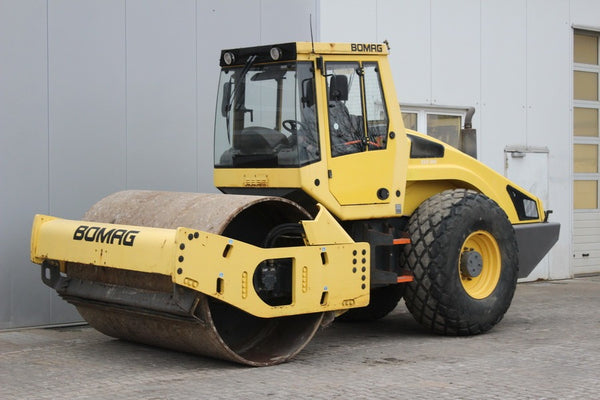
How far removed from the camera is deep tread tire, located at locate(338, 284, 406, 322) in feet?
34.4

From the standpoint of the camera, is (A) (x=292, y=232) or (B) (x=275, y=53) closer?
(A) (x=292, y=232)

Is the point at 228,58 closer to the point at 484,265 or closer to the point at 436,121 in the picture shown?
the point at 484,265

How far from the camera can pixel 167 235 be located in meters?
7.61

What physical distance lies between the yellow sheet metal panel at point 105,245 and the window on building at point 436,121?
19.6ft

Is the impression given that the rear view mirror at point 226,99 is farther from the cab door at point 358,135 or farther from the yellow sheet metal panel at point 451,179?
the yellow sheet metal panel at point 451,179

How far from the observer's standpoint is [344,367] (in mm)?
8078

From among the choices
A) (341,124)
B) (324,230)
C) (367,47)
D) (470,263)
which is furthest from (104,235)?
(470,263)

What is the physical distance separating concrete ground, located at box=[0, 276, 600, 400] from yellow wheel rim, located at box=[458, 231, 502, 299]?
0.45 metres

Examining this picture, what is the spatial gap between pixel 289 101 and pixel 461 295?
241 centimetres

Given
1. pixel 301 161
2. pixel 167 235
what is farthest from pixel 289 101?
pixel 167 235

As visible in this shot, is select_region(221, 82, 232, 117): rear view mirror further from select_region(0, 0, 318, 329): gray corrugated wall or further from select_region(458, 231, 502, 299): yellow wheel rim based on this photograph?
select_region(458, 231, 502, 299): yellow wheel rim

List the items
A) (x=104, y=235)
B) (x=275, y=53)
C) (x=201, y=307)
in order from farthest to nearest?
(x=275, y=53), (x=104, y=235), (x=201, y=307)

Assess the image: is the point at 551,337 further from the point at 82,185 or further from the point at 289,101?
the point at 82,185

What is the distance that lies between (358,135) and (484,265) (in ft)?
6.43
